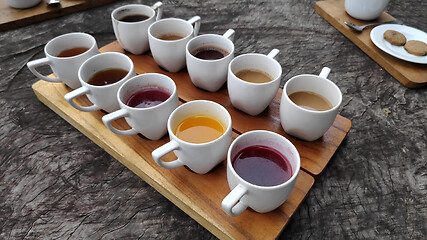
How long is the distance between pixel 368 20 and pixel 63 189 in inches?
60.2

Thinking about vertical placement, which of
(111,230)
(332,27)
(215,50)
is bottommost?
(111,230)

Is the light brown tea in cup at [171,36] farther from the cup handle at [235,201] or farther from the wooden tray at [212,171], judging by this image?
the cup handle at [235,201]

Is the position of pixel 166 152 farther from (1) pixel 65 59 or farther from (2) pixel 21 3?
(2) pixel 21 3

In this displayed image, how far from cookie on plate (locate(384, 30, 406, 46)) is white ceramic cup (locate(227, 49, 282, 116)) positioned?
66cm

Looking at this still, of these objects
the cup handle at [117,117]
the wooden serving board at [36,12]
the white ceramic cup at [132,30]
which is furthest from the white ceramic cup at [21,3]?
the cup handle at [117,117]

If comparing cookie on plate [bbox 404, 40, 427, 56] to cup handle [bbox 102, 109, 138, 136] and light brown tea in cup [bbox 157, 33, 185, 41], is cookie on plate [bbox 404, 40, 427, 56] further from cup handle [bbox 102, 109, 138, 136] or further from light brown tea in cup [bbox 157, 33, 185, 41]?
cup handle [bbox 102, 109, 138, 136]

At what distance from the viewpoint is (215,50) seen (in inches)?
43.8

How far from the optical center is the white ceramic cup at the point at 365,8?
1.44 meters

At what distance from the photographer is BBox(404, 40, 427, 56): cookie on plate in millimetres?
1282

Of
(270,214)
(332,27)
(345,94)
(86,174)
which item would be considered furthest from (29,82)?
(332,27)

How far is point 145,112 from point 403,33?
1262 millimetres

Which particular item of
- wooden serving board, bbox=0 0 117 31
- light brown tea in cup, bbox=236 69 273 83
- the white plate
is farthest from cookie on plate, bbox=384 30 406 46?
wooden serving board, bbox=0 0 117 31

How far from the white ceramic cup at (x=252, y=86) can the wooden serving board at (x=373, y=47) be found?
1.88ft

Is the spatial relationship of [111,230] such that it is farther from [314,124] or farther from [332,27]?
[332,27]
